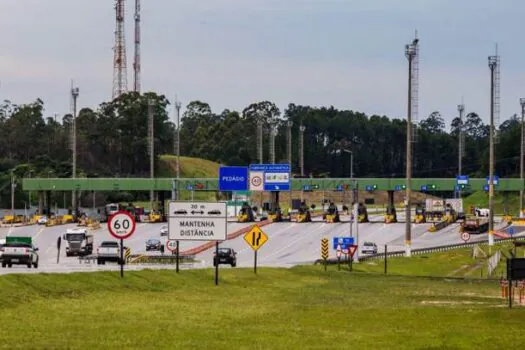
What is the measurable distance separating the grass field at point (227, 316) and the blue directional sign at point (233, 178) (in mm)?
36009

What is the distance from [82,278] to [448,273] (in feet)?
136

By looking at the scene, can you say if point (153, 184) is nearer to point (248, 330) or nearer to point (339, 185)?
point (339, 185)

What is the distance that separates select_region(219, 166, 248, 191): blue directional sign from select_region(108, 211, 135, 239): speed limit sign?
40.0 meters

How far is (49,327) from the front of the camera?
20.9m

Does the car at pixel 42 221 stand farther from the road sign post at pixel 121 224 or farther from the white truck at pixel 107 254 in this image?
the road sign post at pixel 121 224

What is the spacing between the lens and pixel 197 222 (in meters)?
39.8

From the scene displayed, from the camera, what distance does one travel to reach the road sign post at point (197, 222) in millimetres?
39562

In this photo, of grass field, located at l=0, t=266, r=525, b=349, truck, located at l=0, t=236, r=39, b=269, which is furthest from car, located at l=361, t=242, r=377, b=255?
grass field, located at l=0, t=266, r=525, b=349

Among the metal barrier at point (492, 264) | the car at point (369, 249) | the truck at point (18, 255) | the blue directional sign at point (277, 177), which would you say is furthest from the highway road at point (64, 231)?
the metal barrier at point (492, 264)

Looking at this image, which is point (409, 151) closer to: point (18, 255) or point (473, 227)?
point (18, 255)

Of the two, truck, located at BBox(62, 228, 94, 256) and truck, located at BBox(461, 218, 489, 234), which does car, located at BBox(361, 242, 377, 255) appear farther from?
truck, located at BBox(461, 218, 489, 234)

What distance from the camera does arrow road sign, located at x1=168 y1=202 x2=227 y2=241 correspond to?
3956 cm

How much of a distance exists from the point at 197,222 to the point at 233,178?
36591 mm

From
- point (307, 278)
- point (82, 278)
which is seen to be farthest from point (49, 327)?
point (307, 278)
